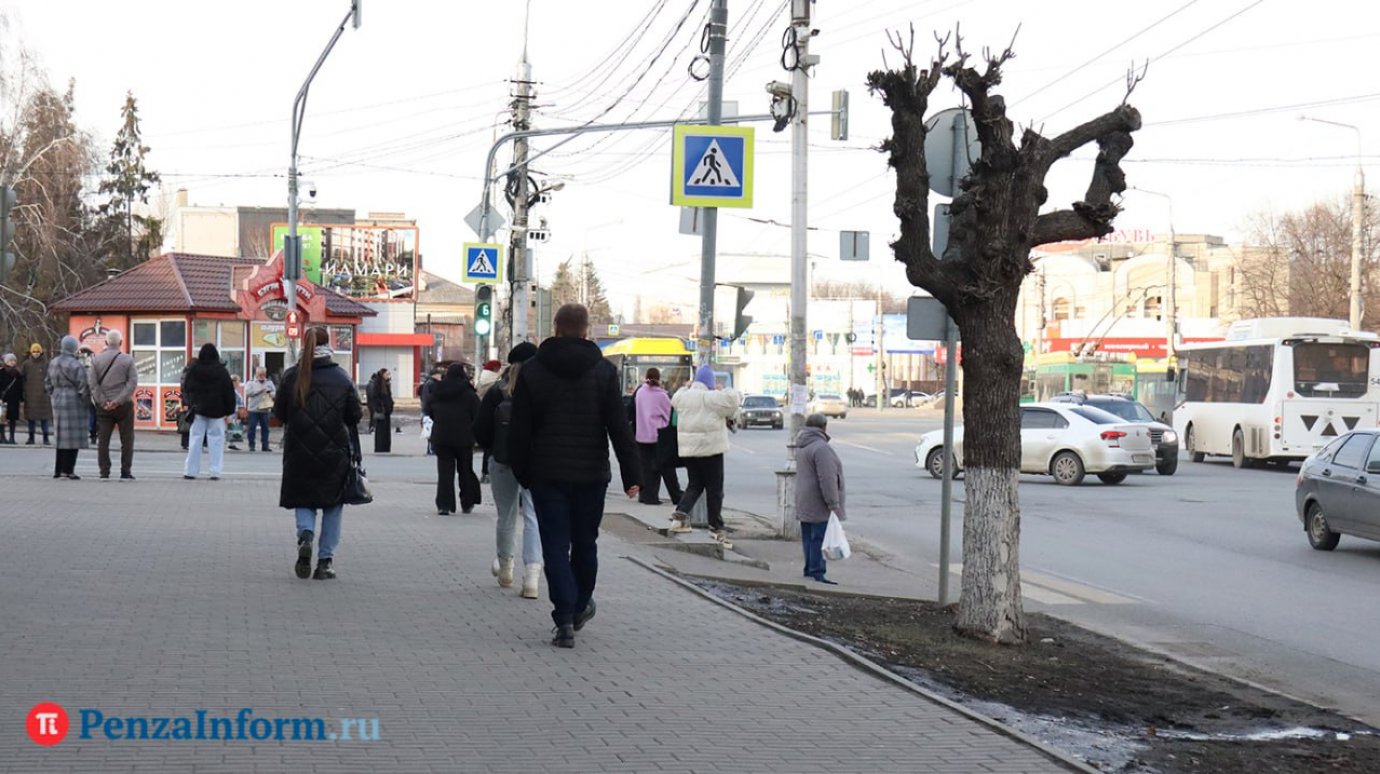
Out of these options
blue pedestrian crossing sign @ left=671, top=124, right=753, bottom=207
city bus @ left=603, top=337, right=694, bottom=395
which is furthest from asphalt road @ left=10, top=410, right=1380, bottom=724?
city bus @ left=603, top=337, right=694, bottom=395

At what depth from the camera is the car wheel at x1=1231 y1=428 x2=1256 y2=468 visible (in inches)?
1356

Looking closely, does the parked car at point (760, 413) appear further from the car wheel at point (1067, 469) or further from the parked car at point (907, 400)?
the parked car at point (907, 400)

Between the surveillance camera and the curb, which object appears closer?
the curb

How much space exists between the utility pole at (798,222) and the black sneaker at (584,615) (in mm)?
8338

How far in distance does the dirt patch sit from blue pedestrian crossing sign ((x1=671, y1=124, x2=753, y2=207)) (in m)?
7.73

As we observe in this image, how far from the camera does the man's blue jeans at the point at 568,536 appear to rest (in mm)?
8219

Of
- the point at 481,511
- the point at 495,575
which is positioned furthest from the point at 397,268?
the point at 495,575

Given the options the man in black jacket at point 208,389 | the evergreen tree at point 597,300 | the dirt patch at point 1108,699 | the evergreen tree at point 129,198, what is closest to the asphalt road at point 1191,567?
the dirt patch at point 1108,699

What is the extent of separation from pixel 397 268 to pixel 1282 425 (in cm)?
5010

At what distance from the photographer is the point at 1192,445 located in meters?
37.7

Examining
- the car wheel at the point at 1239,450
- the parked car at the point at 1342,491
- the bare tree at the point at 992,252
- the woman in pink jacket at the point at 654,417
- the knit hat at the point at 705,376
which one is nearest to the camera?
the bare tree at the point at 992,252

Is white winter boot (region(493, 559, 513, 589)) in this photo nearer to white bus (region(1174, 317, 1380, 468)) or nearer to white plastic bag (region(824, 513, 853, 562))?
white plastic bag (region(824, 513, 853, 562))

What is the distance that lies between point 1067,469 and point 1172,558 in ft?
37.7

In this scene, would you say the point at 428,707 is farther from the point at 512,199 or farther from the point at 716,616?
the point at 512,199
